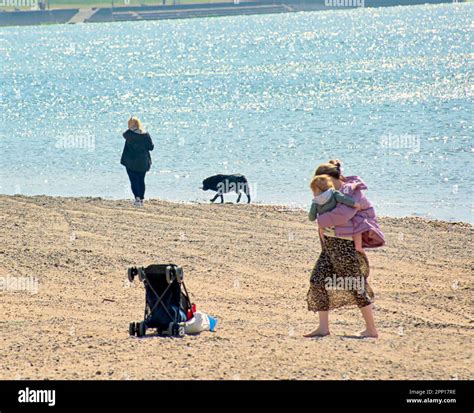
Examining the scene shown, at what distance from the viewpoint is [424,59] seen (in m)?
78.8

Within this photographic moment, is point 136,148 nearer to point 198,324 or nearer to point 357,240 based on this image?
point 198,324

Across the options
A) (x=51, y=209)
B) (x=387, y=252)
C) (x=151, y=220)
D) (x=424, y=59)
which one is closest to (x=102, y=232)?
(x=151, y=220)

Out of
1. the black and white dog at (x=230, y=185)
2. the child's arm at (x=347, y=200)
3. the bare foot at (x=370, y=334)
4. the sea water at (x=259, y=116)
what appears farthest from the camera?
the sea water at (x=259, y=116)

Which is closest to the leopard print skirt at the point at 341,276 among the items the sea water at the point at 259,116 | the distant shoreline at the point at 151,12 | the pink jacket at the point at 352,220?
the pink jacket at the point at 352,220

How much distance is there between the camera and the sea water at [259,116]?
25.3 metres

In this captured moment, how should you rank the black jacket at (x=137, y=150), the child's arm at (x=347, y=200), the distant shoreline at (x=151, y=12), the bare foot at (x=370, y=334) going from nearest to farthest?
1. the child's arm at (x=347, y=200)
2. the bare foot at (x=370, y=334)
3. the black jacket at (x=137, y=150)
4. the distant shoreline at (x=151, y=12)

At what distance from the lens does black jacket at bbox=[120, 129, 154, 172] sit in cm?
1761

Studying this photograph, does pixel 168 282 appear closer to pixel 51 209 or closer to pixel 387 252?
pixel 387 252

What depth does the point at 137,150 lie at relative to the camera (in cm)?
1766

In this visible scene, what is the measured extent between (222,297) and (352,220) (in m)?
2.55

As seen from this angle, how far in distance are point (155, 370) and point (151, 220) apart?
8540 millimetres

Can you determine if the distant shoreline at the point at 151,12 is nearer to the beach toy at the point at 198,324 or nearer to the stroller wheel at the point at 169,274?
the beach toy at the point at 198,324

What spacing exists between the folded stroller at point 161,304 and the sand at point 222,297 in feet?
0.46
